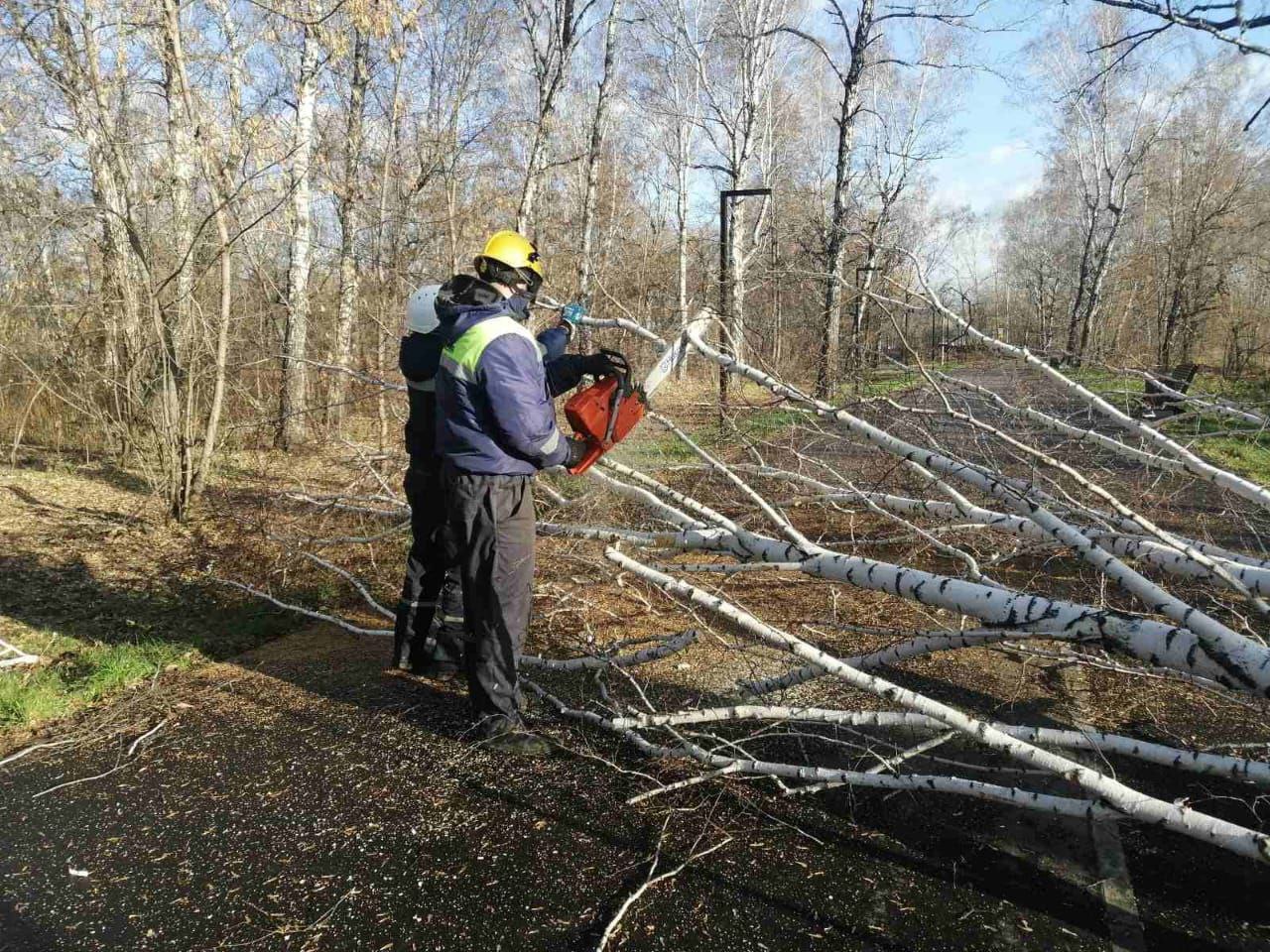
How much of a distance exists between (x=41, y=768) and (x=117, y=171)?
5.09 m

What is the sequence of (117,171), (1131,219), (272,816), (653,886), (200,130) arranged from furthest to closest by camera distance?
1. (1131,219)
2. (117,171)
3. (200,130)
4. (272,816)
5. (653,886)

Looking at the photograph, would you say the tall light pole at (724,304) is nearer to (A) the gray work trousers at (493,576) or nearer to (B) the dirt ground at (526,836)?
(A) the gray work trousers at (493,576)

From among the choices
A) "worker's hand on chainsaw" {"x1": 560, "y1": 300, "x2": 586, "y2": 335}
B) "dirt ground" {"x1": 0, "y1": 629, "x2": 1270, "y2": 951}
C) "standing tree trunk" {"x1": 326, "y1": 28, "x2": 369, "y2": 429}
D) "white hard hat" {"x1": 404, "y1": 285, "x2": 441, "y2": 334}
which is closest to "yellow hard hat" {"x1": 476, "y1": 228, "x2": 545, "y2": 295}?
"worker's hand on chainsaw" {"x1": 560, "y1": 300, "x2": 586, "y2": 335}

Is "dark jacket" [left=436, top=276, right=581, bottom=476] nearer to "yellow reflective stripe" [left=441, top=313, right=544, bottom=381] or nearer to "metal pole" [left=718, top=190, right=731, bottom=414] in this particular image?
"yellow reflective stripe" [left=441, top=313, right=544, bottom=381]

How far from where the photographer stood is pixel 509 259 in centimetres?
316

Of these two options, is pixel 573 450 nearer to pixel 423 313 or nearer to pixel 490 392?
pixel 490 392

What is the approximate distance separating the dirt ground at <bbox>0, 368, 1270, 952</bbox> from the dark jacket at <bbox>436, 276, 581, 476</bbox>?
1129mm

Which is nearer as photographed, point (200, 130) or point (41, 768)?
point (41, 768)

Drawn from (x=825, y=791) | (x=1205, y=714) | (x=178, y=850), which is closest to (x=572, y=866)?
(x=825, y=791)

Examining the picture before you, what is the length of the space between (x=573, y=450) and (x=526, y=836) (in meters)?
1.49

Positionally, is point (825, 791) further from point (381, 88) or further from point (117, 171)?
point (381, 88)

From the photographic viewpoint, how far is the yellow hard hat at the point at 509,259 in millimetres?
3152

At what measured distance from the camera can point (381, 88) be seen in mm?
15430

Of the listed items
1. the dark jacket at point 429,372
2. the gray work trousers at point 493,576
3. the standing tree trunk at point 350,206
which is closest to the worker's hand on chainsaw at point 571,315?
the dark jacket at point 429,372
